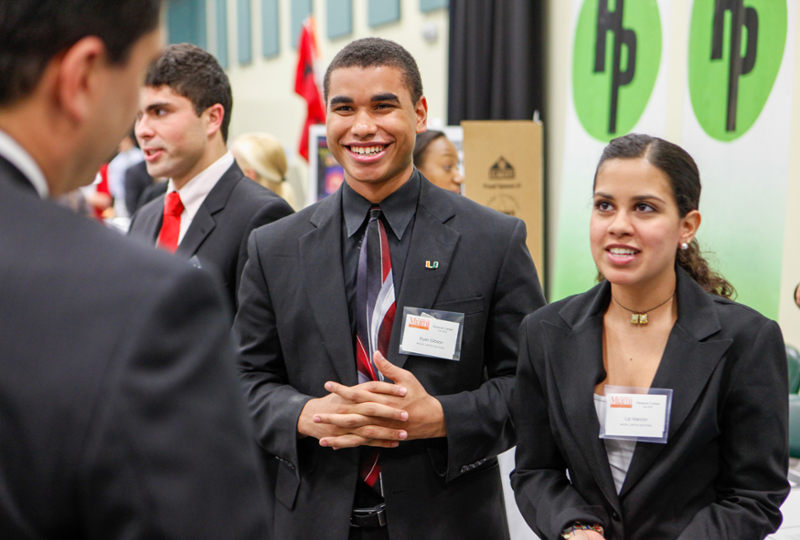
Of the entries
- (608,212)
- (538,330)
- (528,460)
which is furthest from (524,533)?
(608,212)

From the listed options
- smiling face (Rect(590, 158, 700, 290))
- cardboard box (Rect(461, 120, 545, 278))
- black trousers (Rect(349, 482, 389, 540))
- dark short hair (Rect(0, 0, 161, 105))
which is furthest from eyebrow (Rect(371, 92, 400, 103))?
cardboard box (Rect(461, 120, 545, 278))

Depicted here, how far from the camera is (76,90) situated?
57cm

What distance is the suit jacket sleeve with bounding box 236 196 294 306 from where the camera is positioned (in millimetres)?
2031

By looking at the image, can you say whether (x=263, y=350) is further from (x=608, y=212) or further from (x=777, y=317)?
(x=777, y=317)

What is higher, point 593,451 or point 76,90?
point 76,90

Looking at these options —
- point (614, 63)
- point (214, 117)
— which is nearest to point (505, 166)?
point (614, 63)

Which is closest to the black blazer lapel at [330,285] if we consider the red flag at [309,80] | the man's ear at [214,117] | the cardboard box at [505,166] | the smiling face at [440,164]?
the man's ear at [214,117]

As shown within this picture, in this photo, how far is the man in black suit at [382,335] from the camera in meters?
1.49

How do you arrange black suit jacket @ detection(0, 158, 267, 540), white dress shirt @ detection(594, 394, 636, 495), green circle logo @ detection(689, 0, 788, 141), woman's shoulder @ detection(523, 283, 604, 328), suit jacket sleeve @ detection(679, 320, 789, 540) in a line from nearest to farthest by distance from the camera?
black suit jacket @ detection(0, 158, 267, 540) < suit jacket sleeve @ detection(679, 320, 789, 540) < white dress shirt @ detection(594, 394, 636, 495) < woman's shoulder @ detection(523, 283, 604, 328) < green circle logo @ detection(689, 0, 788, 141)

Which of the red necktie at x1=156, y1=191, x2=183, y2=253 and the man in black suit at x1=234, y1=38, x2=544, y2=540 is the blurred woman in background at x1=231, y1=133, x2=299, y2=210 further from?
the man in black suit at x1=234, y1=38, x2=544, y2=540

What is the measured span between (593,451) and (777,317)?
1622 mm

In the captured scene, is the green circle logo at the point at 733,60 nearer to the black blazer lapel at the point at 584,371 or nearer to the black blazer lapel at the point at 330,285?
the black blazer lapel at the point at 584,371

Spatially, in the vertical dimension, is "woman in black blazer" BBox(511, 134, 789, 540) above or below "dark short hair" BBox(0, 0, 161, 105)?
below

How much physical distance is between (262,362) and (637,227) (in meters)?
0.90
